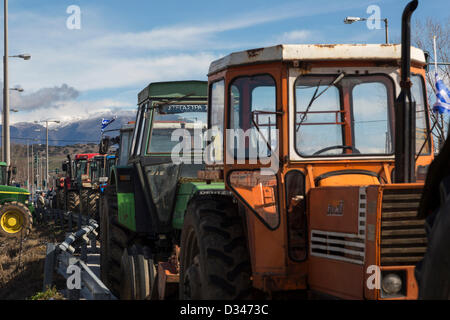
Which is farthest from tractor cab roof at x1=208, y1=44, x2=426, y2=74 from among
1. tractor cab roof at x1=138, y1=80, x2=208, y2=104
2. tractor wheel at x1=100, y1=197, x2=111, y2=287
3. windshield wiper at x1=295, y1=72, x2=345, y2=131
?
tractor wheel at x1=100, y1=197, x2=111, y2=287

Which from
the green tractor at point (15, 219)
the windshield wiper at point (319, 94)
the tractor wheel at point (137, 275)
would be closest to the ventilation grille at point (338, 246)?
the windshield wiper at point (319, 94)

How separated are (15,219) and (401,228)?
21.0m

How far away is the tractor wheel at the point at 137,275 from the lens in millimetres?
8422

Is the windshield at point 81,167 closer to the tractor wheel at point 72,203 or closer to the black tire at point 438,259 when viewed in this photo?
the tractor wheel at point 72,203

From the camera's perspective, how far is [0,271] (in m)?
13.1

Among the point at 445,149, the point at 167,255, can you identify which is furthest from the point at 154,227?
the point at 445,149

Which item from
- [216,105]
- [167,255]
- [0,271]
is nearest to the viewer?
[216,105]

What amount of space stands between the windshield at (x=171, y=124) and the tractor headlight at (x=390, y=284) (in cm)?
566

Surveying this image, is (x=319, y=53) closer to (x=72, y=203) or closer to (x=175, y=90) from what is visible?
(x=175, y=90)

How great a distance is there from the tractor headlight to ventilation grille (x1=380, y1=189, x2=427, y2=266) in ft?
0.27

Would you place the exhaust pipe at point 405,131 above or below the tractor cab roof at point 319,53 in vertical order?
below

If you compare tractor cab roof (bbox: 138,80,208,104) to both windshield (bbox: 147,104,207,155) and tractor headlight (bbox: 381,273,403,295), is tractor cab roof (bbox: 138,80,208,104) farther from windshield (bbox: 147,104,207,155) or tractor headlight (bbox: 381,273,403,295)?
tractor headlight (bbox: 381,273,403,295)

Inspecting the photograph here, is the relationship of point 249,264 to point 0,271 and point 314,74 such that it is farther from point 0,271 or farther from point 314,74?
point 0,271
